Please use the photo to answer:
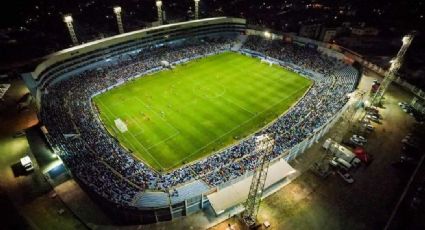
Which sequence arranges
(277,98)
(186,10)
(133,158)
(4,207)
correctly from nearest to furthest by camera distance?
(4,207), (133,158), (277,98), (186,10)

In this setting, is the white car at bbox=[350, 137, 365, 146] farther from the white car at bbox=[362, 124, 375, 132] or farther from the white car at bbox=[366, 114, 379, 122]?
the white car at bbox=[366, 114, 379, 122]

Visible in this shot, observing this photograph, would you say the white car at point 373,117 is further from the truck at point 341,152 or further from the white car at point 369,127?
the truck at point 341,152

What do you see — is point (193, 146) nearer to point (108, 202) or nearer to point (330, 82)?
point (108, 202)

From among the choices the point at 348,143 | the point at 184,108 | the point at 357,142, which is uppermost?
the point at 357,142

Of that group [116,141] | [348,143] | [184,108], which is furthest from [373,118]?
[116,141]

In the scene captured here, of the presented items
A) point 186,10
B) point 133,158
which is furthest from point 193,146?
point 186,10

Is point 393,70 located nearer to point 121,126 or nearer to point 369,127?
point 369,127

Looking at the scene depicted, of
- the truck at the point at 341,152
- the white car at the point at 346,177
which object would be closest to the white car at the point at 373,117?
the truck at the point at 341,152
